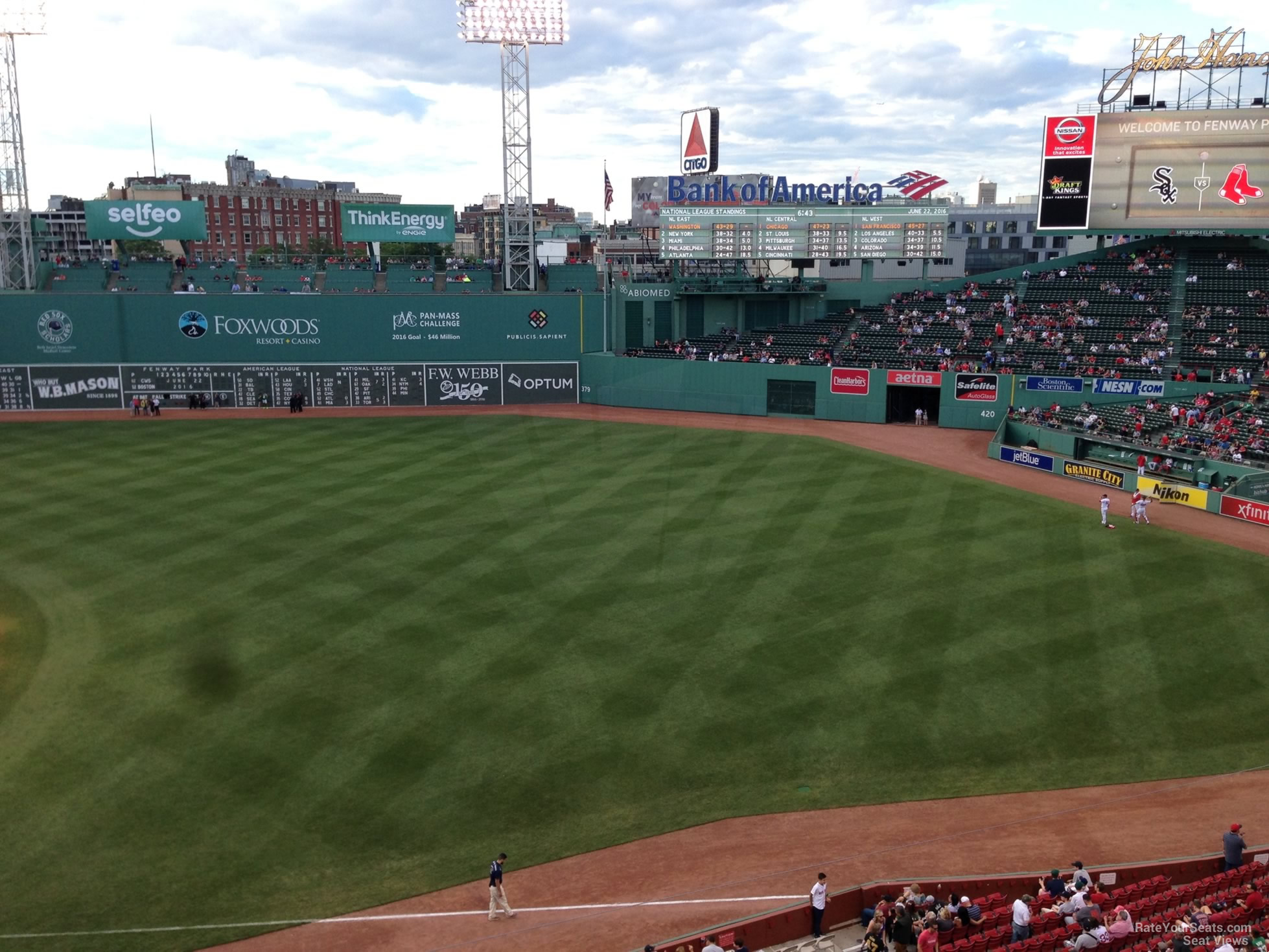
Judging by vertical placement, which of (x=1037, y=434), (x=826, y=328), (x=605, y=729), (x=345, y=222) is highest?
(x=345, y=222)

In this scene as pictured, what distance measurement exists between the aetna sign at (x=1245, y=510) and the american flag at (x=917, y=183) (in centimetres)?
2829

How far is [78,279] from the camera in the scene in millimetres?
55906

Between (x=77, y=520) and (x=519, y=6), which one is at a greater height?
(x=519, y=6)

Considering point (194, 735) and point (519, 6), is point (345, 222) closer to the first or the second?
point (519, 6)

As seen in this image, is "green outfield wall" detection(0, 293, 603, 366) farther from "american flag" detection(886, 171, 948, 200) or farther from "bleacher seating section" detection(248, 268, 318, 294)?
"american flag" detection(886, 171, 948, 200)

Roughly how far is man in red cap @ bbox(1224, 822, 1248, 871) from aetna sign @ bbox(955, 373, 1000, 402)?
1321 inches

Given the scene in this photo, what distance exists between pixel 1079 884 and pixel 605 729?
8731 millimetres

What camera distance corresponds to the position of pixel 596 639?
22844 millimetres

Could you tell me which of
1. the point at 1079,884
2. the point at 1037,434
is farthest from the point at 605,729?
the point at 1037,434

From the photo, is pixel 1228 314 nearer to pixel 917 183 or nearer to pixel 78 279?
pixel 917 183

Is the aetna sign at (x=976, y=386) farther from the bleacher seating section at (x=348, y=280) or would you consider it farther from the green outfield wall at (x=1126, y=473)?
the bleacher seating section at (x=348, y=280)

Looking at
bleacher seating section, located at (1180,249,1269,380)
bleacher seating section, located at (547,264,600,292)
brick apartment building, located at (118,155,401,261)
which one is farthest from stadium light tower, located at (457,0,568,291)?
brick apartment building, located at (118,155,401,261)

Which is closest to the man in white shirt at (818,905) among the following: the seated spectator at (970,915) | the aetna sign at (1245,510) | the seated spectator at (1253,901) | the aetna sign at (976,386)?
the seated spectator at (970,915)

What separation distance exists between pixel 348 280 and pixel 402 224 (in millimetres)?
4602
